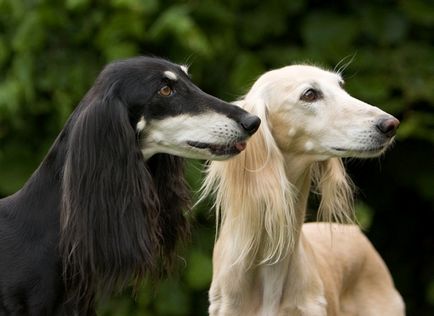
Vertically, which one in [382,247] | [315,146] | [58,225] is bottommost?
[382,247]

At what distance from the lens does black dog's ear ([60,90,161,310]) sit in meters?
4.86

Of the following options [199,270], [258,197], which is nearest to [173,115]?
[258,197]

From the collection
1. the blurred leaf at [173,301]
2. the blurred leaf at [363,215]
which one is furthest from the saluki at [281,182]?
the blurred leaf at [173,301]

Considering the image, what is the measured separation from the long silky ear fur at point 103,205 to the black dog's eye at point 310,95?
3.13ft

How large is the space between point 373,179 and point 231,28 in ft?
5.65

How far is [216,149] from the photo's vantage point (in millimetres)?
5027

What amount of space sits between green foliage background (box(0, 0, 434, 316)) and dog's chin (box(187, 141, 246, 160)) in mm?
2799

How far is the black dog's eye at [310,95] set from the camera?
5527mm

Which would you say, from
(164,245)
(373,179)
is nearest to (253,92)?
(164,245)

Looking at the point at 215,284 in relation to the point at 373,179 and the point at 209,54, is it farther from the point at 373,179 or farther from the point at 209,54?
the point at 373,179

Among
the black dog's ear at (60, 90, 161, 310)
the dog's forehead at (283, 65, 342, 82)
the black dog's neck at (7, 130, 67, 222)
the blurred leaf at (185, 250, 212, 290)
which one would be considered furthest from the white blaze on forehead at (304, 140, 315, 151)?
the blurred leaf at (185, 250, 212, 290)

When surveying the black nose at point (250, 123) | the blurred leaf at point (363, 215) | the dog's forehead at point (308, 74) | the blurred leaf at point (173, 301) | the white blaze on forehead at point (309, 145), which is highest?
the dog's forehead at point (308, 74)

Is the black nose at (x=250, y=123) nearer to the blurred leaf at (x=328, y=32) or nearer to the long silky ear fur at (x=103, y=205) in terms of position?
the long silky ear fur at (x=103, y=205)

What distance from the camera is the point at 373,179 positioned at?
355 inches
